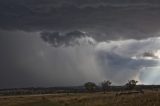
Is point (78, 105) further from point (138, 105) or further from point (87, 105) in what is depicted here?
point (138, 105)

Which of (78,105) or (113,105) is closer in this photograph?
(113,105)

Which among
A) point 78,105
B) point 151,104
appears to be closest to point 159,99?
point 151,104

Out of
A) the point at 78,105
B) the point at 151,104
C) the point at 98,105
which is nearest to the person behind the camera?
the point at 151,104

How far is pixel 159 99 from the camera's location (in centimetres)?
4303

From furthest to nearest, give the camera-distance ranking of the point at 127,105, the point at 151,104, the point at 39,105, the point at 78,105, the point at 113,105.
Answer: the point at 39,105, the point at 78,105, the point at 113,105, the point at 127,105, the point at 151,104

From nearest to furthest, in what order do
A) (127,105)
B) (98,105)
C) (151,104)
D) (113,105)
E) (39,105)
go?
(151,104), (127,105), (113,105), (98,105), (39,105)

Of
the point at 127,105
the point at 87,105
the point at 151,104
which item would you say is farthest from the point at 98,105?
the point at 151,104

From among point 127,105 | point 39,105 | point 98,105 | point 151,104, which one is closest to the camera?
point 151,104

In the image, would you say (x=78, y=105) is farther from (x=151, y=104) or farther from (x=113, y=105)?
(x=151, y=104)

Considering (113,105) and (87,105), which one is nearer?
(113,105)

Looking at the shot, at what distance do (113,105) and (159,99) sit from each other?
22.5 feet

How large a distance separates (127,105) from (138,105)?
1865 millimetres

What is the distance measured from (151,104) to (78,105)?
17.3 meters

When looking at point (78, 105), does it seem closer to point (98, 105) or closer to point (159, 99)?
point (98, 105)
